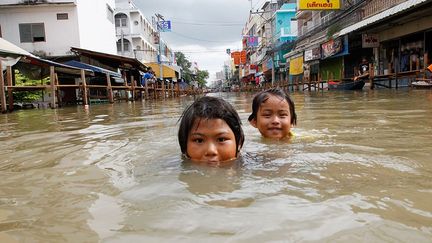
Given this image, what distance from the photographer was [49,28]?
2425 centimetres

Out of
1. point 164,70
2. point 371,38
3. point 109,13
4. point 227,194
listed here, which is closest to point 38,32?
point 109,13

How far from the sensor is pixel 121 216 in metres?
1.72

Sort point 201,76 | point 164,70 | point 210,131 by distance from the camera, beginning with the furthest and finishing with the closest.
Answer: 1. point 201,76
2. point 164,70
3. point 210,131

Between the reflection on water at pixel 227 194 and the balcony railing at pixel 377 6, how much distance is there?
52.3 feet

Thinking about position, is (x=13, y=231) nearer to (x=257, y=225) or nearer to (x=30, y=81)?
(x=257, y=225)

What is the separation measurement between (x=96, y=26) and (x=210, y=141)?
2671 centimetres

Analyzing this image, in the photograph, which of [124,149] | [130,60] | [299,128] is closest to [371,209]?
[124,149]

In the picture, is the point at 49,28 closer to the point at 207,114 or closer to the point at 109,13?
the point at 109,13

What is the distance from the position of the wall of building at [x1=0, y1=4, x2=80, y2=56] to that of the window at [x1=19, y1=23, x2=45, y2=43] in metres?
0.20

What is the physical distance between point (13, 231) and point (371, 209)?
144 centimetres

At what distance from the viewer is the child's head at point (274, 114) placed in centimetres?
409

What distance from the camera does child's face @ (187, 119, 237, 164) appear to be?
273 cm

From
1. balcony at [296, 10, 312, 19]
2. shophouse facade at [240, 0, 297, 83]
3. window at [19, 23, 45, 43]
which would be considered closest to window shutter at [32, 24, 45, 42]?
window at [19, 23, 45, 43]

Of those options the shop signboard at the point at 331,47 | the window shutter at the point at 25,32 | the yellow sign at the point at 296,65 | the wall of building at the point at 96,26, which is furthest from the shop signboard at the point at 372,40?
the window shutter at the point at 25,32
